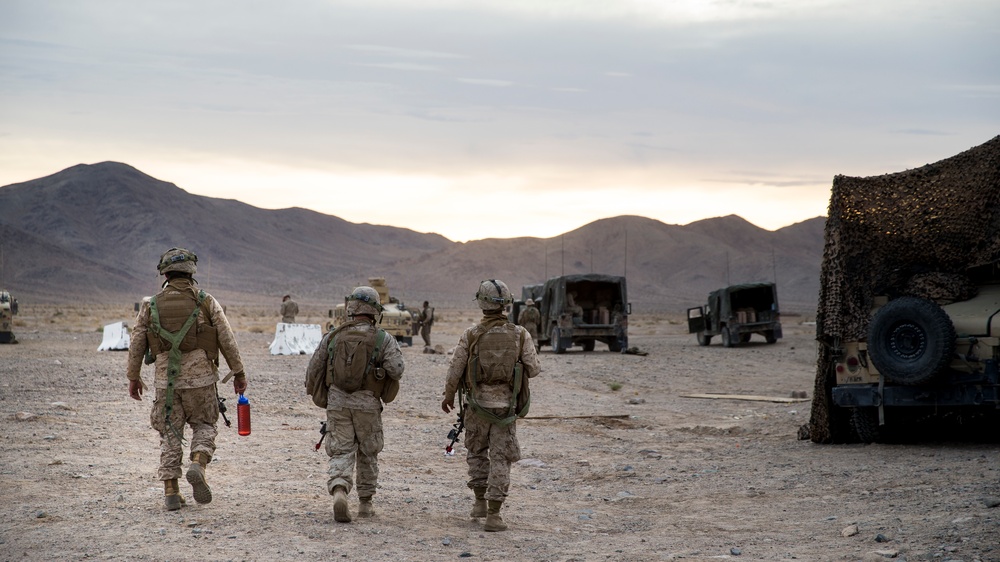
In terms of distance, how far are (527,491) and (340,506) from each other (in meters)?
2.58

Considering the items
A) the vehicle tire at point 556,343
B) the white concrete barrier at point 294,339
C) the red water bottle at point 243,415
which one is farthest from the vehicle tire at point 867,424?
the vehicle tire at point 556,343

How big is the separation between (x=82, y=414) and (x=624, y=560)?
341 inches

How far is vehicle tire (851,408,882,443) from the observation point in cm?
1157

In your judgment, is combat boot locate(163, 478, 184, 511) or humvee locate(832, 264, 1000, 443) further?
humvee locate(832, 264, 1000, 443)

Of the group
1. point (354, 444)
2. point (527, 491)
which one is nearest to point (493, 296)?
point (354, 444)

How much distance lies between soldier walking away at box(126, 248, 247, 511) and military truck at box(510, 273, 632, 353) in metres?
20.9

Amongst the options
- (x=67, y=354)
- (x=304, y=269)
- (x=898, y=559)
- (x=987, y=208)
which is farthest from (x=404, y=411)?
(x=304, y=269)

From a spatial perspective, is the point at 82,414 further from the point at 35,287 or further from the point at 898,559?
the point at 35,287

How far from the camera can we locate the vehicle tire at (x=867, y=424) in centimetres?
1157

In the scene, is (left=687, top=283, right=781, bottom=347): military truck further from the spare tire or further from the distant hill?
the distant hill

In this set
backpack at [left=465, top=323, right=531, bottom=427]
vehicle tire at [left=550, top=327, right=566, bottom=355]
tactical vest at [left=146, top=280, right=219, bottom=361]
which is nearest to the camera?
backpack at [left=465, top=323, right=531, bottom=427]

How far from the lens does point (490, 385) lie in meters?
7.88

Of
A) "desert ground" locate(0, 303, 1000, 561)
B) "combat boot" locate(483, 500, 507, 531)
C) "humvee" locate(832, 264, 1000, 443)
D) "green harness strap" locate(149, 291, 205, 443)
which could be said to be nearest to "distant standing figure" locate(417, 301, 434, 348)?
"desert ground" locate(0, 303, 1000, 561)

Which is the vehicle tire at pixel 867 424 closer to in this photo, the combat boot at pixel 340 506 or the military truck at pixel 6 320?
the combat boot at pixel 340 506
